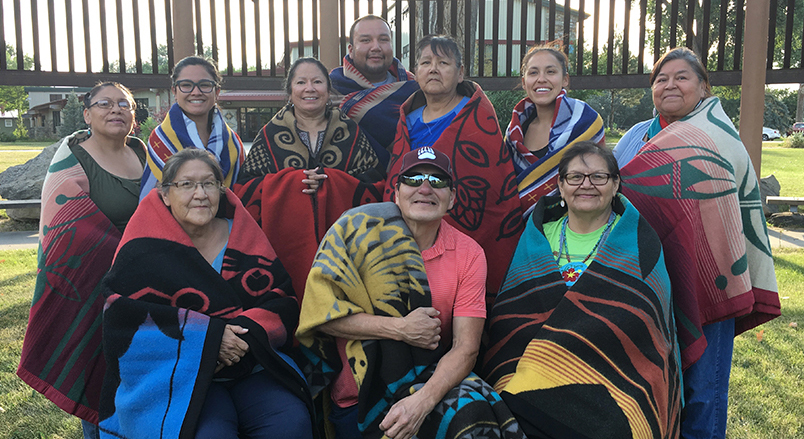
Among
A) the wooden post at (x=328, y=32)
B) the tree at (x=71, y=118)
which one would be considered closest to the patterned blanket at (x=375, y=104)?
the wooden post at (x=328, y=32)

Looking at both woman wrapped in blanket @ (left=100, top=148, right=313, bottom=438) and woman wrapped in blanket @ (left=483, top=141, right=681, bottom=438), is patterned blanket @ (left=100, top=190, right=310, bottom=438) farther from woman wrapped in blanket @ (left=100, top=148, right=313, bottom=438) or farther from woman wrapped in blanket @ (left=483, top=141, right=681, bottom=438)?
woman wrapped in blanket @ (left=483, top=141, right=681, bottom=438)

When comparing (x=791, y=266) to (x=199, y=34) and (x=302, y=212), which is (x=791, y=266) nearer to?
(x=302, y=212)

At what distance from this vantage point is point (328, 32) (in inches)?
175

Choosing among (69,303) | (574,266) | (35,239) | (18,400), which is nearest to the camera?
(574,266)

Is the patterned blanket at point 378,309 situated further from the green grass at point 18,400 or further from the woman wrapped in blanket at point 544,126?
the green grass at point 18,400

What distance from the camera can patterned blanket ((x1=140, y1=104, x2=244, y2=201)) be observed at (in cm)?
317

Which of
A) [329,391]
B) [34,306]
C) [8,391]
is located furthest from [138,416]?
[8,391]

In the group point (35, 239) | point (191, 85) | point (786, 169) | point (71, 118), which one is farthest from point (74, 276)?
point (71, 118)

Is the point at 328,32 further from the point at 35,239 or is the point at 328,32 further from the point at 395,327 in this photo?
the point at 35,239

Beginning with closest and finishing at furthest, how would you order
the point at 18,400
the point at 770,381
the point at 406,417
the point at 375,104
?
the point at 406,417
the point at 18,400
the point at 375,104
the point at 770,381

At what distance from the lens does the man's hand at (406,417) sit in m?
2.20

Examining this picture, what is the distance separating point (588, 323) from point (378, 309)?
0.90 m

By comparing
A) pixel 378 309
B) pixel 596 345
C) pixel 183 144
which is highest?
pixel 183 144

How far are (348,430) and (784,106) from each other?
59670mm
